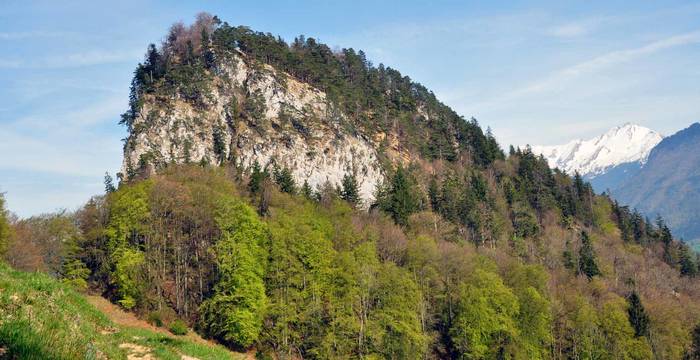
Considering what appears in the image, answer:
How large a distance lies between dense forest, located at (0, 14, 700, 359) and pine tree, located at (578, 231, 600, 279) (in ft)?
0.99

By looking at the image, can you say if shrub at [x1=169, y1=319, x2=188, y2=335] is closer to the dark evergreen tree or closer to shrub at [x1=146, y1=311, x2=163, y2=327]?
shrub at [x1=146, y1=311, x2=163, y2=327]

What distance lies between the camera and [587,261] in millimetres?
98125

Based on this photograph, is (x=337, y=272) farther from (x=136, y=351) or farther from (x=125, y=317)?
(x=136, y=351)

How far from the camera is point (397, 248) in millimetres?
70750

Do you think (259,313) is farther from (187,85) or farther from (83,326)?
(187,85)

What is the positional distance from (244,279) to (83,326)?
41.6 metres

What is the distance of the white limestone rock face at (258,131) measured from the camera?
101m

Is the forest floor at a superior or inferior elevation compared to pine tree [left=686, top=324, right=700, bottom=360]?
superior

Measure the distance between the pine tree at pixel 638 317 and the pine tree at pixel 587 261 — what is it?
1969 cm

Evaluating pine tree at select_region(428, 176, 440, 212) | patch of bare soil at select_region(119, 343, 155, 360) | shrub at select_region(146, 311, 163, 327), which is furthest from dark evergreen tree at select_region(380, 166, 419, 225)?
patch of bare soil at select_region(119, 343, 155, 360)

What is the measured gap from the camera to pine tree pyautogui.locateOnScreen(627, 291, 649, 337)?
72.8 meters

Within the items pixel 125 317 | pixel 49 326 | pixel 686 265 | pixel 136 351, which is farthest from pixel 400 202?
pixel 686 265

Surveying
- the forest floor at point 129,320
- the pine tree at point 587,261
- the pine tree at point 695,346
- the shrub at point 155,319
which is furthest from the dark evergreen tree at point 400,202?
the pine tree at point 695,346

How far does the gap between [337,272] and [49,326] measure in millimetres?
47647
